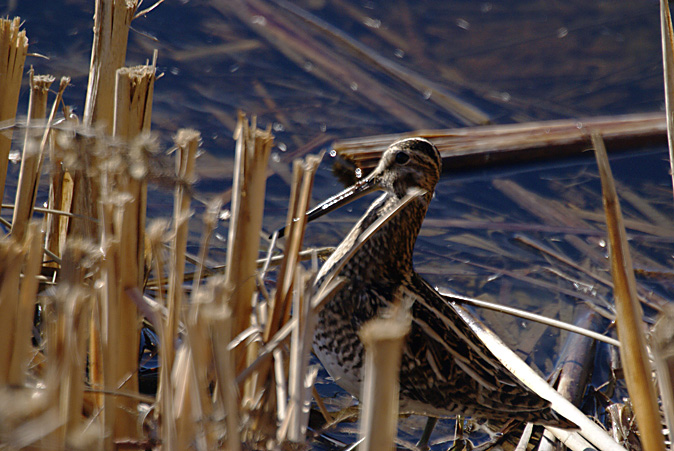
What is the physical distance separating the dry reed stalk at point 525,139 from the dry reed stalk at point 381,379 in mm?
3376

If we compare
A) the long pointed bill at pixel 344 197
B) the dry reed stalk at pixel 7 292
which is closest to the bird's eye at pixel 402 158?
the long pointed bill at pixel 344 197

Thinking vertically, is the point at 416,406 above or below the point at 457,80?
below

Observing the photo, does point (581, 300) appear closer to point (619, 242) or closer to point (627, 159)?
point (627, 159)

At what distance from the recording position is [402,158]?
2.95 meters

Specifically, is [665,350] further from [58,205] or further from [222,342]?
[58,205]

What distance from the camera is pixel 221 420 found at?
1.26 meters

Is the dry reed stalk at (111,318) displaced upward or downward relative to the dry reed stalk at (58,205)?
downward

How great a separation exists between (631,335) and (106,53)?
1.62 meters

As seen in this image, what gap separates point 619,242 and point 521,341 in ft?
6.66

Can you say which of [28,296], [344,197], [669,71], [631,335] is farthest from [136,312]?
[344,197]

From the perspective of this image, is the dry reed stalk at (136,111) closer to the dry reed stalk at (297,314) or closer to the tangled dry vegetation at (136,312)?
the tangled dry vegetation at (136,312)

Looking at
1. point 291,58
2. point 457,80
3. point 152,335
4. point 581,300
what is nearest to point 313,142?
point 291,58

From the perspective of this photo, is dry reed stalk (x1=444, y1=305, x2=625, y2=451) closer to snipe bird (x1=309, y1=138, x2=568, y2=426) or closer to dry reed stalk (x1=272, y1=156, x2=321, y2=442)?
snipe bird (x1=309, y1=138, x2=568, y2=426)

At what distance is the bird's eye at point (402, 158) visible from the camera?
2.94 m
